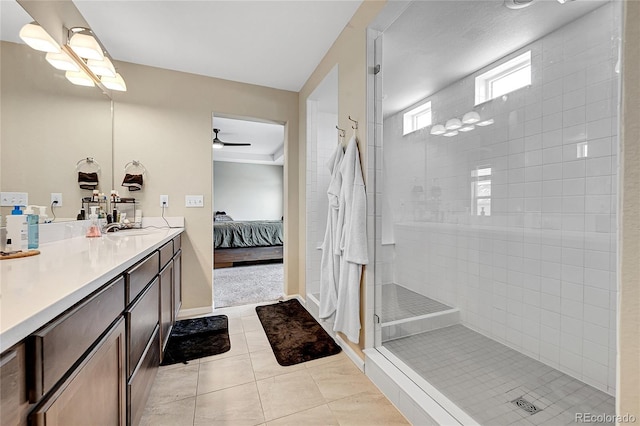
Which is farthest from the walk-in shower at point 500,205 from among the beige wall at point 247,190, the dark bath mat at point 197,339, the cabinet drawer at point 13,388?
the beige wall at point 247,190

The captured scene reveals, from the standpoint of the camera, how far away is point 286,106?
3.08m

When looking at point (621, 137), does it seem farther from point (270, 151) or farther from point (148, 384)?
point (270, 151)

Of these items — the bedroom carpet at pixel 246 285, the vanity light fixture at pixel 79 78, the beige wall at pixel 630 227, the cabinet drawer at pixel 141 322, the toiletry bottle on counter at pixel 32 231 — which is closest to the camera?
the beige wall at pixel 630 227

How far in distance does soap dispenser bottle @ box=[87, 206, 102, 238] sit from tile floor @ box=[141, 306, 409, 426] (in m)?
1.03

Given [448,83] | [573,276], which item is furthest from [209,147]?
[573,276]

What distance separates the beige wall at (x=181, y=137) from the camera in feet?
8.17

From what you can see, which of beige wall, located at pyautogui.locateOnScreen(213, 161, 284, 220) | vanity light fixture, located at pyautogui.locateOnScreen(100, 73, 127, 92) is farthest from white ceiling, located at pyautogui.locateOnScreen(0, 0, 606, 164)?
beige wall, located at pyautogui.locateOnScreen(213, 161, 284, 220)

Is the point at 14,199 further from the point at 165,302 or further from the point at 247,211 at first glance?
the point at 247,211

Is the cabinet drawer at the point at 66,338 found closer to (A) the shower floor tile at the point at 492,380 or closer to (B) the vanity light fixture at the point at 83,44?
(A) the shower floor tile at the point at 492,380

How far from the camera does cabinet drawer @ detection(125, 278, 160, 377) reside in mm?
1072

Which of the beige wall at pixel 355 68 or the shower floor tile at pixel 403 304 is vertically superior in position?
the beige wall at pixel 355 68

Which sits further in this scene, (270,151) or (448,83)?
(270,151)

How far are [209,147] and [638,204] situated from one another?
2927mm

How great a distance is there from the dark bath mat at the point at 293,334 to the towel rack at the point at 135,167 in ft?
5.86
